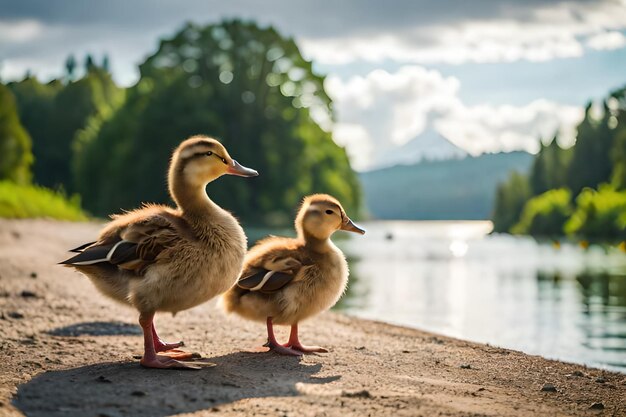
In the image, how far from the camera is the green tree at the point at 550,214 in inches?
2630

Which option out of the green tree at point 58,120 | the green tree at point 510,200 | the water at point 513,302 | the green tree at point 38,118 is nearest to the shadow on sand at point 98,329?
the water at point 513,302

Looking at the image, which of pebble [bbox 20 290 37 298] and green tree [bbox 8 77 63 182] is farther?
green tree [bbox 8 77 63 182]

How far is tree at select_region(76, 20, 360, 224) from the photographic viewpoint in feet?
172

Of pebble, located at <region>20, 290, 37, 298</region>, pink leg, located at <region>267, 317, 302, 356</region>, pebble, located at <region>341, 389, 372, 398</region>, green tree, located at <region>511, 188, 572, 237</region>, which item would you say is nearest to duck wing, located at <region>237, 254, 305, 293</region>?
pink leg, located at <region>267, 317, 302, 356</region>

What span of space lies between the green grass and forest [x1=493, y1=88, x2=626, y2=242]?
30.8 metres

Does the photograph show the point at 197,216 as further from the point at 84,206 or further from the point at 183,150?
the point at 84,206

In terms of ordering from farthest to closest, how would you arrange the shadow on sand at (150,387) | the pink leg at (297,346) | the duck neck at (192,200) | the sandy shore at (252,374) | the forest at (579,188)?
the forest at (579,188), the pink leg at (297,346), the duck neck at (192,200), the sandy shore at (252,374), the shadow on sand at (150,387)

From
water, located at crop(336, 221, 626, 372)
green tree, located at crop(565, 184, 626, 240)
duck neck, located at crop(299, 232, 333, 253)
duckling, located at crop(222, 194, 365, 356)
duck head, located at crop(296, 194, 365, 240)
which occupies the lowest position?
water, located at crop(336, 221, 626, 372)

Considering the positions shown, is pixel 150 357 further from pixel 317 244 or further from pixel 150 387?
pixel 317 244

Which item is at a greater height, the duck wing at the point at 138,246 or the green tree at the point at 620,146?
the green tree at the point at 620,146

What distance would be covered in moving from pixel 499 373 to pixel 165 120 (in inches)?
1862

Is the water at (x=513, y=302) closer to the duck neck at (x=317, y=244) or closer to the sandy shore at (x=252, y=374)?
the sandy shore at (x=252, y=374)

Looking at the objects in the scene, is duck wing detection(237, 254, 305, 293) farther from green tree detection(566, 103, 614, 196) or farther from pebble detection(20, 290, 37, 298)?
green tree detection(566, 103, 614, 196)

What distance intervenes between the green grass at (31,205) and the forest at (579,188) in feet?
101
